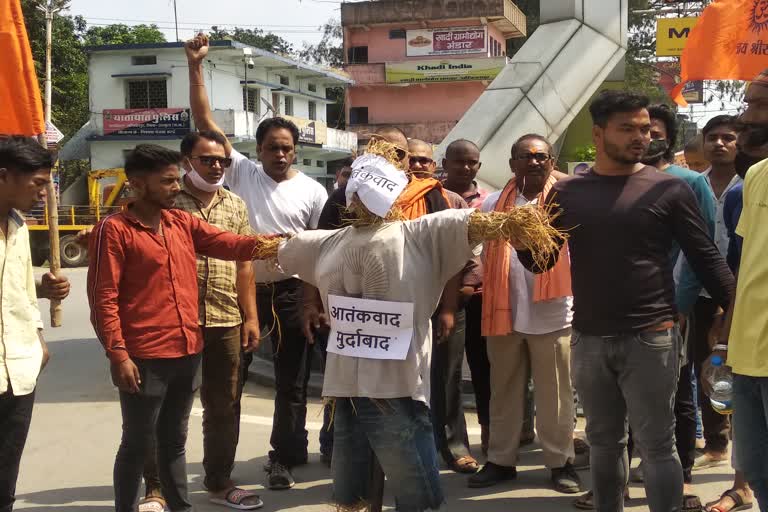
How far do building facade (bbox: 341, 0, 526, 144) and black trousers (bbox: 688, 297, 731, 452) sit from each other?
38659 millimetres

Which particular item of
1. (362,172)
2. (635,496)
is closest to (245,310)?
(362,172)

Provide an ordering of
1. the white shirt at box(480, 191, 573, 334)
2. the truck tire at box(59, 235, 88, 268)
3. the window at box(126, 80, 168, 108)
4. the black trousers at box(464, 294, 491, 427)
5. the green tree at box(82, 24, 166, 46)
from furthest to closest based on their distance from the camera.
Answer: the green tree at box(82, 24, 166, 46) < the window at box(126, 80, 168, 108) < the truck tire at box(59, 235, 88, 268) < the black trousers at box(464, 294, 491, 427) < the white shirt at box(480, 191, 573, 334)

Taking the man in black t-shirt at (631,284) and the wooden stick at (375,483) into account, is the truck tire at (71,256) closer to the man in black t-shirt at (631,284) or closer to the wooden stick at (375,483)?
the wooden stick at (375,483)

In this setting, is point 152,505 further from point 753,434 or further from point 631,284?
point 753,434

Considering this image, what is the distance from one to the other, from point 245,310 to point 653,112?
8.71 ft

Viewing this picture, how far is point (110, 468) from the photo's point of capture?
579 centimetres

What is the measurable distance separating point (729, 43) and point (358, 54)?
40.8 meters

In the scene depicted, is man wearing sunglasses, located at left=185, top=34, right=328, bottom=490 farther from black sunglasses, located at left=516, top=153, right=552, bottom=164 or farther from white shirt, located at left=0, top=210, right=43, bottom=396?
white shirt, located at left=0, top=210, right=43, bottom=396

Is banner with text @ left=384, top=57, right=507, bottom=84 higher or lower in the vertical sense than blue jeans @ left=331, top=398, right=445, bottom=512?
higher

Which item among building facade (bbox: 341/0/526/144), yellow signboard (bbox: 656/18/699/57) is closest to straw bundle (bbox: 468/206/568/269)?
yellow signboard (bbox: 656/18/699/57)

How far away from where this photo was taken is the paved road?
5051mm

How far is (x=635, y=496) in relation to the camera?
4.96 m

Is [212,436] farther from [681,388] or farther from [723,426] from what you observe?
[723,426]

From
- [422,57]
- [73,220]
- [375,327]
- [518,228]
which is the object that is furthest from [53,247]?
[422,57]
